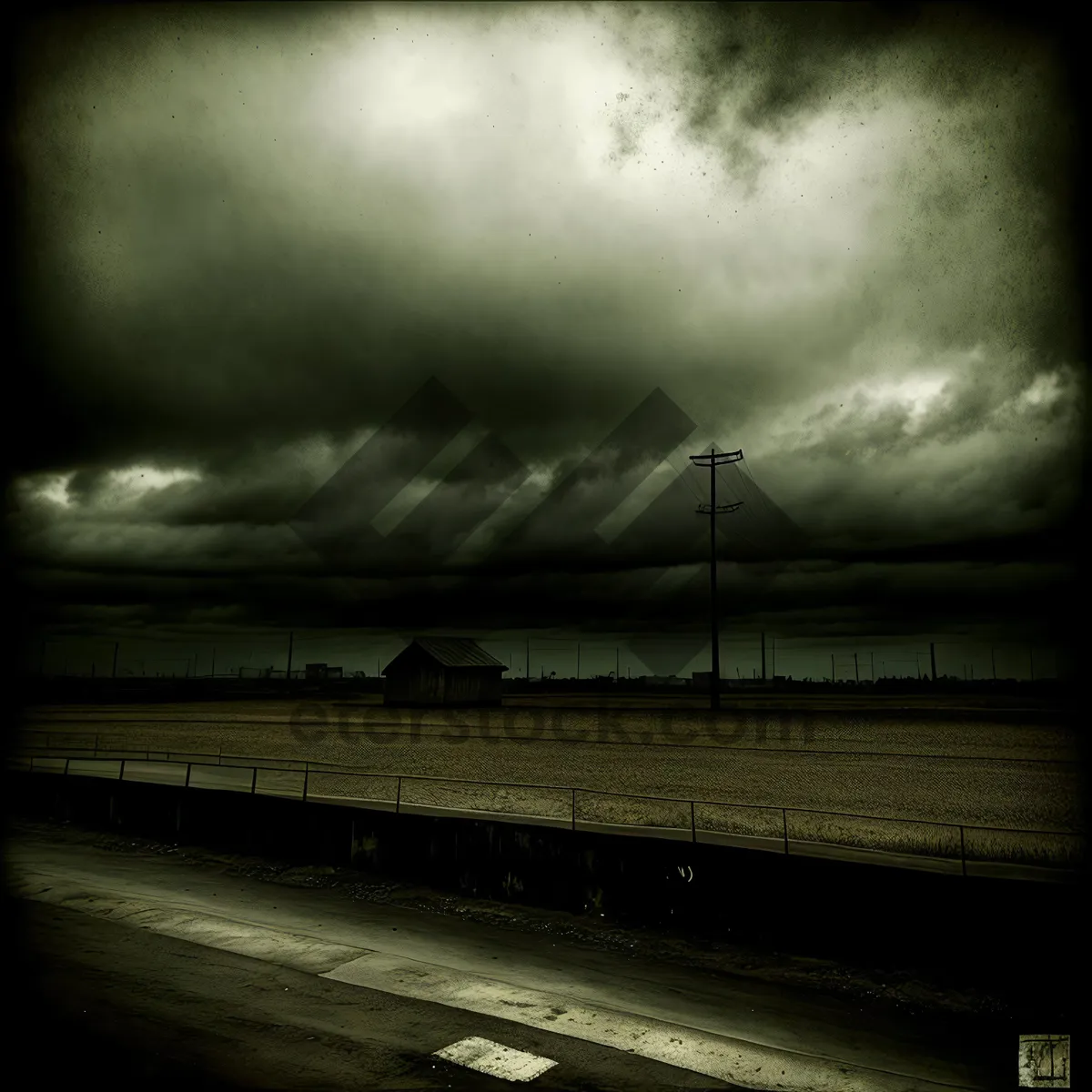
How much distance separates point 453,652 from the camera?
7119 cm

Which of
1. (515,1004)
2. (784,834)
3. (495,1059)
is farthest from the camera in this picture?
(784,834)

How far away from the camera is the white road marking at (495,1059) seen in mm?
6665

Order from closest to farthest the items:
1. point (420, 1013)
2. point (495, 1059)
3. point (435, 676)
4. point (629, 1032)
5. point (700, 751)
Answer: point (495, 1059)
point (629, 1032)
point (420, 1013)
point (700, 751)
point (435, 676)

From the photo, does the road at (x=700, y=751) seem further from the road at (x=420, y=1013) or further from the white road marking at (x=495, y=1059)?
the white road marking at (x=495, y=1059)

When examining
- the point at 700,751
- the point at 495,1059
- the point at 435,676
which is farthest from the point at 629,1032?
the point at 435,676

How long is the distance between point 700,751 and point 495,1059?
108ft

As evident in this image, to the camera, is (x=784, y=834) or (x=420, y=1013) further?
(x=784, y=834)

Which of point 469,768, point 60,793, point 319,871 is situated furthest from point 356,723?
point 319,871

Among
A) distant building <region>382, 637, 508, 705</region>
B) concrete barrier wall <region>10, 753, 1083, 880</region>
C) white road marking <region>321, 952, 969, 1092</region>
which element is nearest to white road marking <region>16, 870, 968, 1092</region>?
white road marking <region>321, 952, 969, 1092</region>

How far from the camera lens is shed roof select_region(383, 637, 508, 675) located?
67.7 metres

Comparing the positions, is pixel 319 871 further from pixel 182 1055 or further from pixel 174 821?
pixel 182 1055

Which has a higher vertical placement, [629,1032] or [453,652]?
[453,652]

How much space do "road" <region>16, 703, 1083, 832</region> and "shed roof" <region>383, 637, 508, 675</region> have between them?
6.46 meters

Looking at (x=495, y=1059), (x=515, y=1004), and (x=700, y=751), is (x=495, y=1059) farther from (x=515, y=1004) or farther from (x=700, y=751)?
(x=700, y=751)
